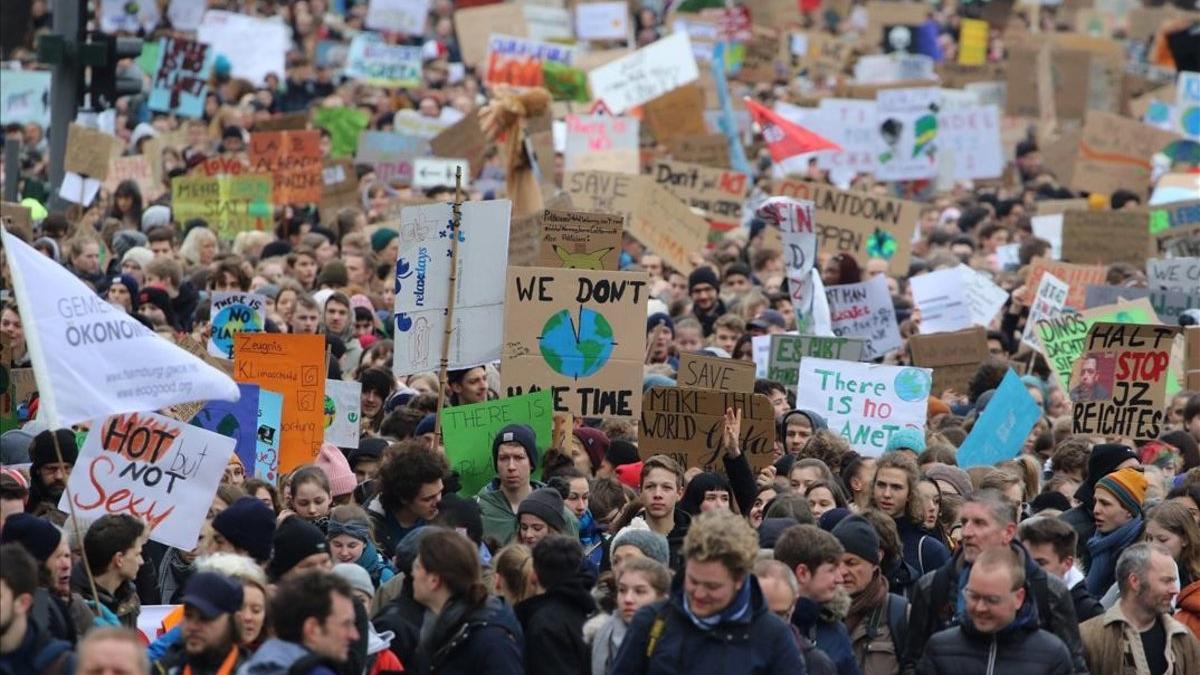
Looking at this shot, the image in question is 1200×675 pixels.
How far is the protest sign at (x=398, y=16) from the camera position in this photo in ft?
113

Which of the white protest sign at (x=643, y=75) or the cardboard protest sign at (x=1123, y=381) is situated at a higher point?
the cardboard protest sign at (x=1123, y=381)

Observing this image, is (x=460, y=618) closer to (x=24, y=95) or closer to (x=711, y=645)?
(x=711, y=645)

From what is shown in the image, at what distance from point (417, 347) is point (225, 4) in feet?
84.2

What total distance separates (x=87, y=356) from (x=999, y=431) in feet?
19.0

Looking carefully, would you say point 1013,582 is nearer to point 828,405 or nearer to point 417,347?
point 417,347

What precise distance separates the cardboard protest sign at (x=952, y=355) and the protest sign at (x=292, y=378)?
530 centimetres

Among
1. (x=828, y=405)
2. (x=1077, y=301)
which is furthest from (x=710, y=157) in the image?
(x=828, y=405)

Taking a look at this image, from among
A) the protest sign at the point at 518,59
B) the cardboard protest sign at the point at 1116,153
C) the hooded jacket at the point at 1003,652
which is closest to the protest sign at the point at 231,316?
the hooded jacket at the point at 1003,652

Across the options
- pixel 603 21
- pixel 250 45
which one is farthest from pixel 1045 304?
pixel 603 21

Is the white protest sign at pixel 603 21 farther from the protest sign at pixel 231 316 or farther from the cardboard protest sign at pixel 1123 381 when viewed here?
the cardboard protest sign at pixel 1123 381

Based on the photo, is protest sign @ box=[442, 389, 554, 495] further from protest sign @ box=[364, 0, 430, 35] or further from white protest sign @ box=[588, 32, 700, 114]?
protest sign @ box=[364, 0, 430, 35]

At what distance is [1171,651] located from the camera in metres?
8.30

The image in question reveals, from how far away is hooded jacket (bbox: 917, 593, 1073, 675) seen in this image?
291 inches

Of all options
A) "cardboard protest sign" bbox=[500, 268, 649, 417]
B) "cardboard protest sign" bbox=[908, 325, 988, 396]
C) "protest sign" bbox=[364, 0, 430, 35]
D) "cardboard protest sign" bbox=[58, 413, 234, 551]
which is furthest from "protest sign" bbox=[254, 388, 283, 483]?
"protest sign" bbox=[364, 0, 430, 35]
